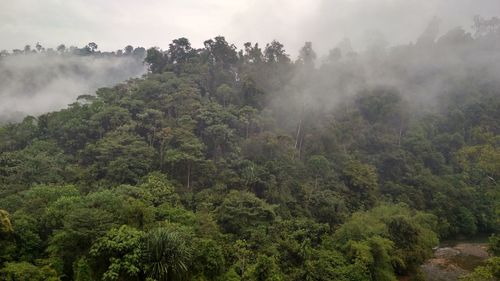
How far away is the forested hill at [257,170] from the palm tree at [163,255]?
2.7 inches

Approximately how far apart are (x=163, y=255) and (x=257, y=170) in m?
18.5

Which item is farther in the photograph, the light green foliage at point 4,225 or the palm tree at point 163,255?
the light green foliage at point 4,225

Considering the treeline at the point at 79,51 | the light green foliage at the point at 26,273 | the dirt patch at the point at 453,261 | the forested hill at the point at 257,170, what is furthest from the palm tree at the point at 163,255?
the treeline at the point at 79,51

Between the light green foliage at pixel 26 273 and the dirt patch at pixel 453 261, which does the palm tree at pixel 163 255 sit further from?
the dirt patch at pixel 453 261

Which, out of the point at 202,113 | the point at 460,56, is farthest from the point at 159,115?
the point at 460,56

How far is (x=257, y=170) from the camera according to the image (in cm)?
3538

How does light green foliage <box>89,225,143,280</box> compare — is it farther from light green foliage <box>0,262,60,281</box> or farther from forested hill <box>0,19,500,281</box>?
light green foliage <box>0,262,60,281</box>

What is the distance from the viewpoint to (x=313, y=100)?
2190 inches

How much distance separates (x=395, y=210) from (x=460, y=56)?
180 feet

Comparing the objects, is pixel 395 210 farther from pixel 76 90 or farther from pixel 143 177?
pixel 76 90

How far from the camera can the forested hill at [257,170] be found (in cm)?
2061

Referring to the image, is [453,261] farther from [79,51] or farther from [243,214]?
[79,51]

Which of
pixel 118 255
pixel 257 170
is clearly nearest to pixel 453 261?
pixel 257 170

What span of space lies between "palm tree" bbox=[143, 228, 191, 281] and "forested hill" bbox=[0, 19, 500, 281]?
2.7 inches
